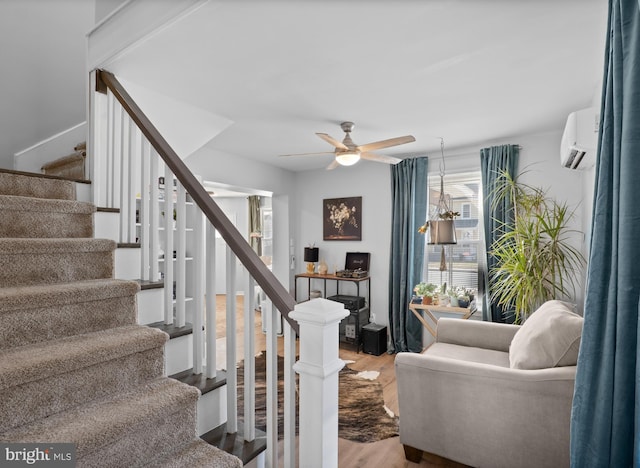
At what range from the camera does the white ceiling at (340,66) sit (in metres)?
1.75

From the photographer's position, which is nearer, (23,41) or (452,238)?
(23,41)

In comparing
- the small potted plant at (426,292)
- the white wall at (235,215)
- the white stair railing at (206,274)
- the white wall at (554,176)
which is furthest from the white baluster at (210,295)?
the white wall at (235,215)

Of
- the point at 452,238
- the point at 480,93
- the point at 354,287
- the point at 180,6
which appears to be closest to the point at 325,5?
the point at 180,6

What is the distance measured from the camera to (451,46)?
200 cm

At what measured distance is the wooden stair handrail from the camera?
133 centimetres

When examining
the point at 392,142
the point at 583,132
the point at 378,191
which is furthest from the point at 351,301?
the point at 583,132

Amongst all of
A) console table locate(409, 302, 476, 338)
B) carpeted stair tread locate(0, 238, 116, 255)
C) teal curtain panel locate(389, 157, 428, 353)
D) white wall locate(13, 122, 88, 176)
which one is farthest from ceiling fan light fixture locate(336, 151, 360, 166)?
white wall locate(13, 122, 88, 176)

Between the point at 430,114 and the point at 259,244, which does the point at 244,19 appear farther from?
the point at 259,244

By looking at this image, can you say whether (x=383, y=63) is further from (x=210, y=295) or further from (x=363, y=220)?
(x=363, y=220)

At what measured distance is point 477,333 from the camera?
3.12 metres

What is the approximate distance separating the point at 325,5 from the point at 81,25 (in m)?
2.51

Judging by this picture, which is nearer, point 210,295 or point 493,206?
point 210,295

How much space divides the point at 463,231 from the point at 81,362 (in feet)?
13.4

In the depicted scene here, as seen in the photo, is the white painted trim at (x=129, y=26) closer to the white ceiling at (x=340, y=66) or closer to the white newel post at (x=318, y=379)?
the white ceiling at (x=340, y=66)
